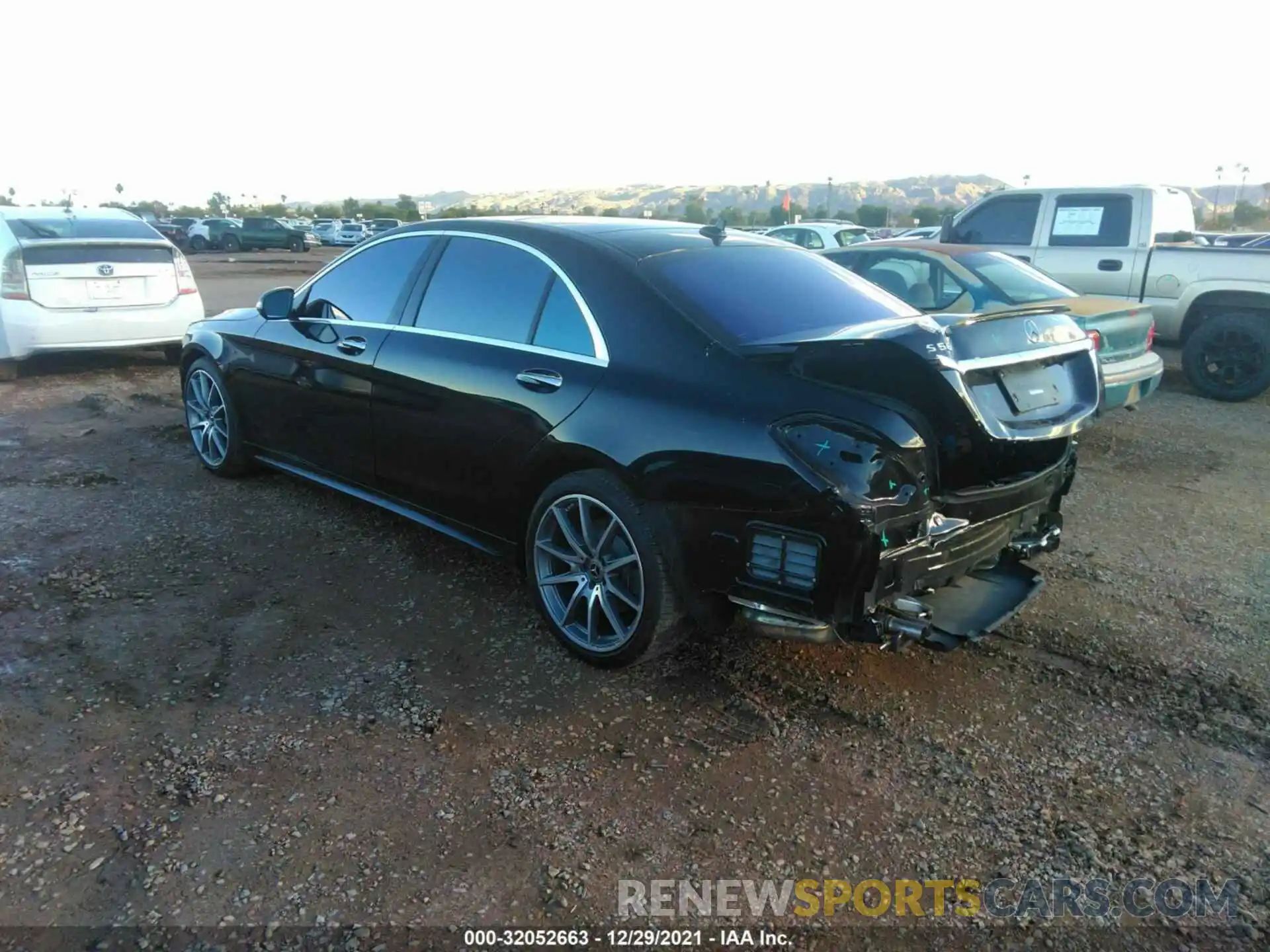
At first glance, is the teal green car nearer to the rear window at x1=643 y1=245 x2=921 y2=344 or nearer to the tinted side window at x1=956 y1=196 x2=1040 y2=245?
the tinted side window at x1=956 y1=196 x2=1040 y2=245

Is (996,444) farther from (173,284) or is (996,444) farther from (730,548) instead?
(173,284)

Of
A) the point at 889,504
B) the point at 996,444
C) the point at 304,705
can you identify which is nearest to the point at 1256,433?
the point at 996,444

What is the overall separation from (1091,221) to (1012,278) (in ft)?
9.19

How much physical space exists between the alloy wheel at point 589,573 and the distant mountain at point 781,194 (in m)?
102

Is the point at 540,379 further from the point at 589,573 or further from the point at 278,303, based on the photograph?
the point at 278,303

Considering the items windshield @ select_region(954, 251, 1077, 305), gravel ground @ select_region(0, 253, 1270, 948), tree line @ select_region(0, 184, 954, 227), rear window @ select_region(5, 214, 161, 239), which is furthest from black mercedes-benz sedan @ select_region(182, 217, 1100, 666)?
tree line @ select_region(0, 184, 954, 227)

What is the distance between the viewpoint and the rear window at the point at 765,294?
3.43m

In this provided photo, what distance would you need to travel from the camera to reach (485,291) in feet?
13.4

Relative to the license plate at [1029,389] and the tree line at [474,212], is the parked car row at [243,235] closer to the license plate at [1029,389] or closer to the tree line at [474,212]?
the tree line at [474,212]

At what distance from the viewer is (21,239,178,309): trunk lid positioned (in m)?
8.26

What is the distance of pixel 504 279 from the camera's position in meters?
4.04

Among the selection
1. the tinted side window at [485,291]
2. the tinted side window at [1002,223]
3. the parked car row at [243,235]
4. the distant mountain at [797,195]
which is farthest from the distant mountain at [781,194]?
the tinted side window at [485,291]

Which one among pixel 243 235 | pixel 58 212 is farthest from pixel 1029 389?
pixel 243 235

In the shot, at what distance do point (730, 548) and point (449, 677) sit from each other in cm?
122
